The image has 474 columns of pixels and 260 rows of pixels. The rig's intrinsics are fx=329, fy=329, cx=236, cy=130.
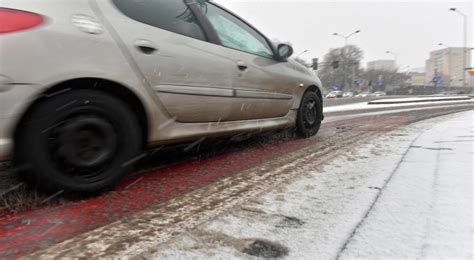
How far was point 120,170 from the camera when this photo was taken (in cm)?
224

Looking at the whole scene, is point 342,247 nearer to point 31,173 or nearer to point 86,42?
point 31,173

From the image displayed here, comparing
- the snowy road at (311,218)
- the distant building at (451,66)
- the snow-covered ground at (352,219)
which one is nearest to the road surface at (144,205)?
the snowy road at (311,218)

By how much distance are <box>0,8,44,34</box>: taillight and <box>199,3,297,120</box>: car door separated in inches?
63.8

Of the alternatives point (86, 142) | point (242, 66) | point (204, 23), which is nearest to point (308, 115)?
point (242, 66)

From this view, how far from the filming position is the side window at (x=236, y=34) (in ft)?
10.5

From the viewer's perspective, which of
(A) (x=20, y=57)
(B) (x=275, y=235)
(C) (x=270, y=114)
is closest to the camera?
(B) (x=275, y=235)

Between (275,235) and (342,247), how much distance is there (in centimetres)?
32

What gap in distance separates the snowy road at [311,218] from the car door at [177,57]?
2.23ft

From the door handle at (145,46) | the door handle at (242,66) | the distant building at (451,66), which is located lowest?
the door handle at (242,66)

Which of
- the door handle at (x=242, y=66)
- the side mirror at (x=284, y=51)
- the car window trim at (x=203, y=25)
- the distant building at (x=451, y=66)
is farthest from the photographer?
the distant building at (x=451, y=66)

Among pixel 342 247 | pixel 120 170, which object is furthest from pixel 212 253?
pixel 120 170

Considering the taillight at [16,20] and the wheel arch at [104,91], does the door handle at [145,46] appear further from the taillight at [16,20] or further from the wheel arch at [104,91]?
the taillight at [16,20]

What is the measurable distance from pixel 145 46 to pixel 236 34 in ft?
4.52

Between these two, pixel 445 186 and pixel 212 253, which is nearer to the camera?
pixel 212 253
